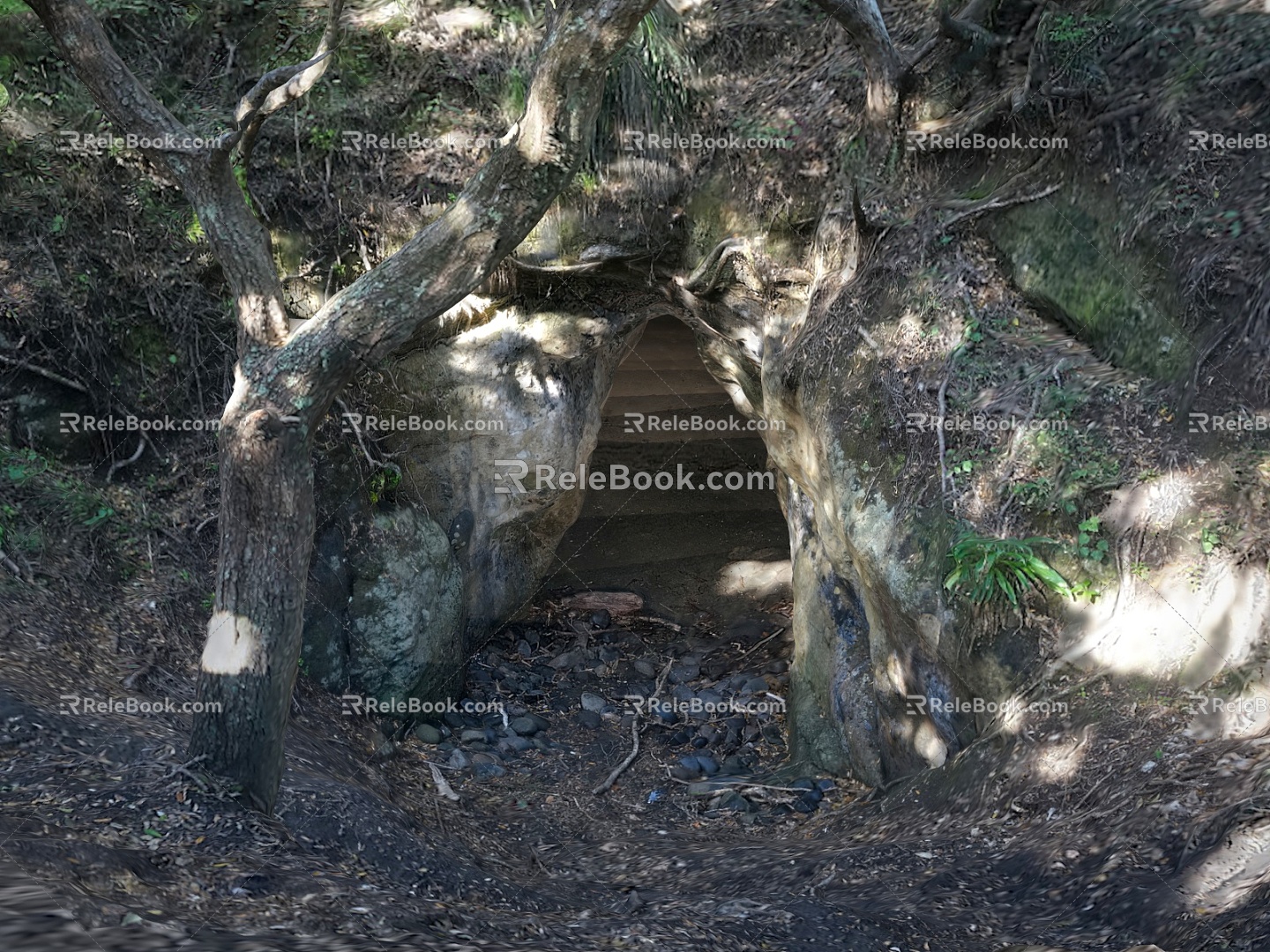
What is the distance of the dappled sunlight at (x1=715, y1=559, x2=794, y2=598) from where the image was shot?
11883 mm

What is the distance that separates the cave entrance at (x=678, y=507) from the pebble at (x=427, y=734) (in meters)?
3.59

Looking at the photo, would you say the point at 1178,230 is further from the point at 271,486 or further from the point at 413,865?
Answer: the point at 413,865

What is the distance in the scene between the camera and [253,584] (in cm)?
436

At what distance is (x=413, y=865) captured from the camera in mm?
5219

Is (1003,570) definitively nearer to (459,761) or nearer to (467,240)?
(467,240)

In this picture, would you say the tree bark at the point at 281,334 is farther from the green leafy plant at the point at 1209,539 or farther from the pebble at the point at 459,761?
the green leafy plant at the point at 1209,539

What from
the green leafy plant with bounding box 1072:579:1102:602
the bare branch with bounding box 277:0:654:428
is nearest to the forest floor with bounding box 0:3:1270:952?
the green leafy plant with bounding box 1072:579:1102:602

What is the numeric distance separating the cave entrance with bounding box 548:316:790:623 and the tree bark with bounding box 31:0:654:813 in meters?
7.38

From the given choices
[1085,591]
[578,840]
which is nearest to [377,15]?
A: [578,840]

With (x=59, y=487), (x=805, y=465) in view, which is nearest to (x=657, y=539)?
(x=805, y=465)

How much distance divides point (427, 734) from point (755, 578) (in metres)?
5.04

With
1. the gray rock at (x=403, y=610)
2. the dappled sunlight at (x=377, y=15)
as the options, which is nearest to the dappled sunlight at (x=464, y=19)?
the dappled sunlight at (x=377, y=15)

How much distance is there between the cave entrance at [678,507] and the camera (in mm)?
11953

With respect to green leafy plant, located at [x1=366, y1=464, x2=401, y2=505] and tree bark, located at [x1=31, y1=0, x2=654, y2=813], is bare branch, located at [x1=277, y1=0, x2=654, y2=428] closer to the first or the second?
tree bark, located at [x1=31, y1=0, x2=654, y2=813]
